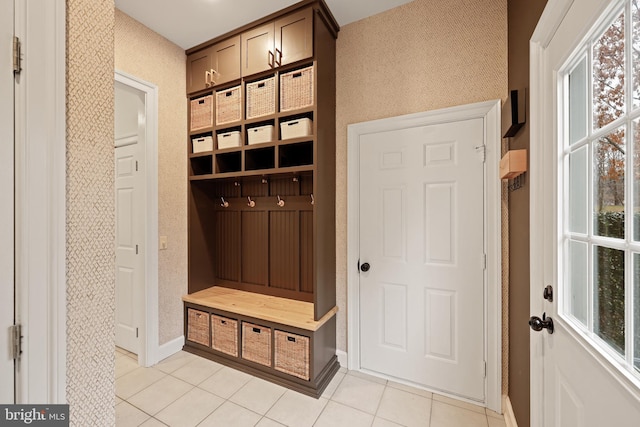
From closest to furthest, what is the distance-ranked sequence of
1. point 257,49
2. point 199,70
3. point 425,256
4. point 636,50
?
point 636,50
point 425,256
point 257,49
point 199,70

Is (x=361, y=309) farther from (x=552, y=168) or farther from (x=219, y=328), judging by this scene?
(x=552, y=168)

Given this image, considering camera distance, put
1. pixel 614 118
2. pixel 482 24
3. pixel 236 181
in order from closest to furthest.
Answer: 1. pixel 614 118
2. pixel 482 24
3. pixel 236 181

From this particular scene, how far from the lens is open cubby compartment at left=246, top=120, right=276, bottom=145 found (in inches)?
83.4

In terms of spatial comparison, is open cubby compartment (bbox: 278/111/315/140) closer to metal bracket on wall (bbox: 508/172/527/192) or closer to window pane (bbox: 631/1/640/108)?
metal bracket on wall (bbox: 508/172/527/192)

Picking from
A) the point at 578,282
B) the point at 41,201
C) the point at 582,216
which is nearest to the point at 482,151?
the point at 582,216

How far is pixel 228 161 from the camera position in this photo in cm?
252

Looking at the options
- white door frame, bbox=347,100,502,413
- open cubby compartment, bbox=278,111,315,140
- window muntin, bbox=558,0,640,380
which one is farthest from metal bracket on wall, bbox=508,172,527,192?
open cubby compartment, bbox=278,111,315,140

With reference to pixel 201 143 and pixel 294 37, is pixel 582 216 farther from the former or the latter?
pixel 201 143

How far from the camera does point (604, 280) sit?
0.77 metres

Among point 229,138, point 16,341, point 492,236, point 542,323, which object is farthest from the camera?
point 229,138

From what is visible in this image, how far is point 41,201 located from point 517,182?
210 cm

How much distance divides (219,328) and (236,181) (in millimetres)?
1426

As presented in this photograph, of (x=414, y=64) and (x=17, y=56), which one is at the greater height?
(x=414, y=64)

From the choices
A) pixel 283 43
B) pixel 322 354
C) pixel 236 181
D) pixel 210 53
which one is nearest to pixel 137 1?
pixel 210 53
